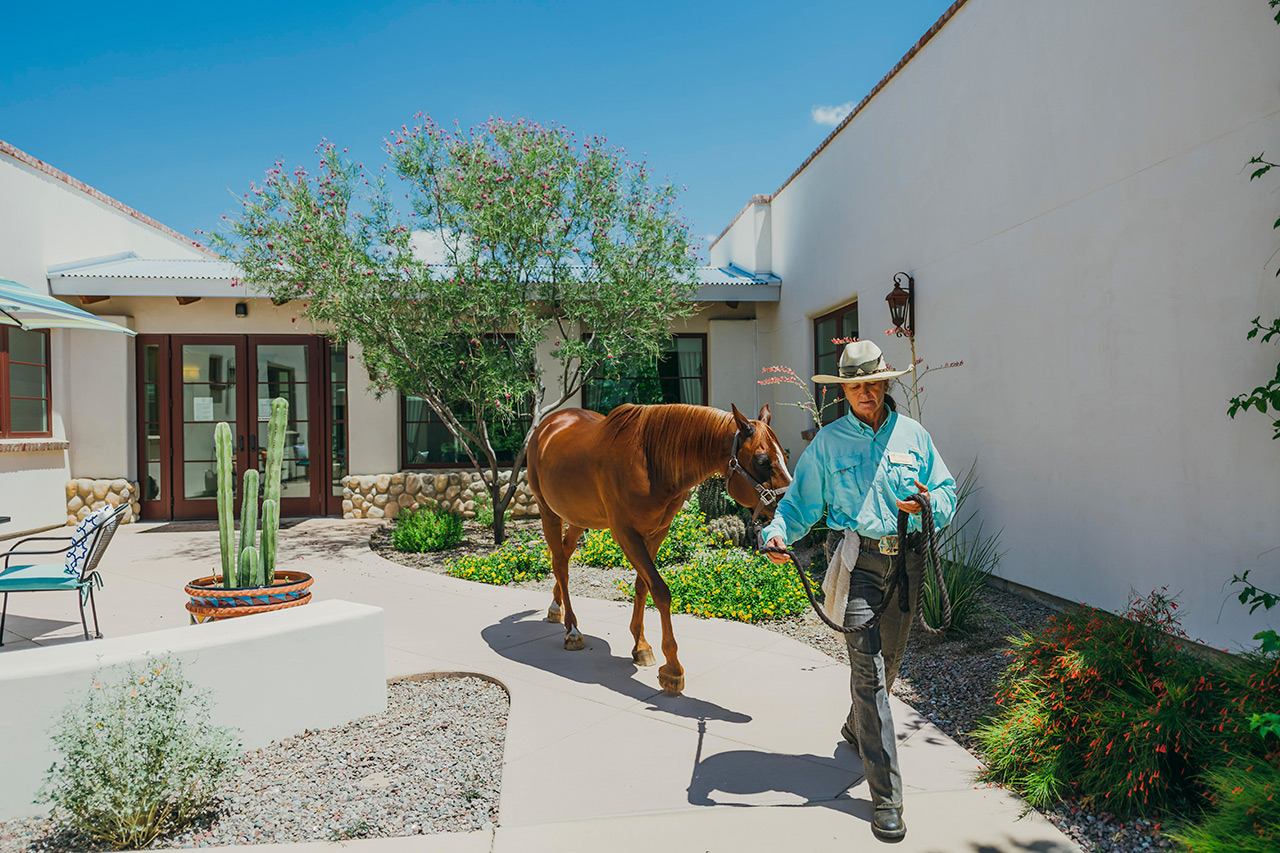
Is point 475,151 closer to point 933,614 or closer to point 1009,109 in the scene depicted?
point 1009,109

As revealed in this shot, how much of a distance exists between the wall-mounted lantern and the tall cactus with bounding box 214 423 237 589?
216 inches

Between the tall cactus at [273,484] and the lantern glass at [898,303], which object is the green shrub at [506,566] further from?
the lantern glass at [898,303]

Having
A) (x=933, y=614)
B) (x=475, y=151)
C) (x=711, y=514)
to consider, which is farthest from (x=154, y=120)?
(x=933, y=614)

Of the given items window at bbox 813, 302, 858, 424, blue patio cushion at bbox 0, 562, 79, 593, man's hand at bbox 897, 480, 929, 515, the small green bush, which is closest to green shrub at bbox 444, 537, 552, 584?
blue patio cushion at bbox 0, 562, 79, 593

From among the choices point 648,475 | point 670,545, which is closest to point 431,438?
point 670,545

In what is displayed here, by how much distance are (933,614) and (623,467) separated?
216 centimetres

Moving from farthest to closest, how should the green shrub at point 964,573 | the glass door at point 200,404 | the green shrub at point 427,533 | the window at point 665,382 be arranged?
the window at point 665,382 < the glass door at point 200,404 < the green shrub at point 427,533 < the green shrub at point 964,573

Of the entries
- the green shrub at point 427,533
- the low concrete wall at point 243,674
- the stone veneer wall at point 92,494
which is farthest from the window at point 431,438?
the low concrete wall at point 243,674

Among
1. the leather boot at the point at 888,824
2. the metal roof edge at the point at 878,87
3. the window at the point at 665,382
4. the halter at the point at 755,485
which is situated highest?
the metal roof edge at the point at 878,87

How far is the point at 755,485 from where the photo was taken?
133 inches

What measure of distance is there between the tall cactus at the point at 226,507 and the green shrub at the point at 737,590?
2.85 metres

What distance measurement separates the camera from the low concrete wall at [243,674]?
102 inches

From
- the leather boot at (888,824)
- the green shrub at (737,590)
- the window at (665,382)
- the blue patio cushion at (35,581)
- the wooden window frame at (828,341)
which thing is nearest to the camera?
the leather boot at (888,824)

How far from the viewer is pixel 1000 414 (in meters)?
5.58
